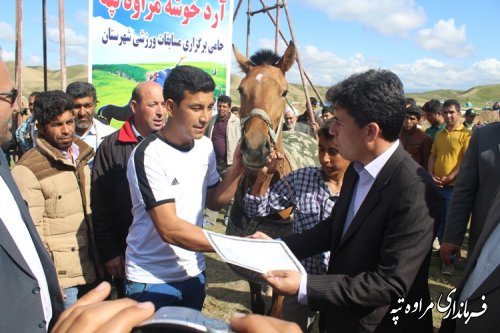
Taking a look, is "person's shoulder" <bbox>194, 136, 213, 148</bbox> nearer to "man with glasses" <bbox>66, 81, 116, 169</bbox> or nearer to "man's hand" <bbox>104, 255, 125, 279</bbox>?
"man's hand" <bbox>104, 255, 125, 279</bbox>

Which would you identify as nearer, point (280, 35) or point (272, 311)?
point (272, 311)

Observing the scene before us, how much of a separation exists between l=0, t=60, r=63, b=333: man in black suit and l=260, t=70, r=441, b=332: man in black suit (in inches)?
33.2

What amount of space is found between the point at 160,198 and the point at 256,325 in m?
1.30

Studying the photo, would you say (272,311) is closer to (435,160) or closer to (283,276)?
(283,276)

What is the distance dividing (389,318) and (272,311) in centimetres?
161

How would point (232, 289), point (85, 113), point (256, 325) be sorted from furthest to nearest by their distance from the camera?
point (232, 289)
point (85, 113)
point (256, 325)

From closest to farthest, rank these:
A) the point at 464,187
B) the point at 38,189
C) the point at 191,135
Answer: the point at 191,135 → the point at 38,189 → the point at 464,187

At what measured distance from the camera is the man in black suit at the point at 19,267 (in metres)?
1.11

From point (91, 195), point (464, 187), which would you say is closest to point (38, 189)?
point (91, 195)

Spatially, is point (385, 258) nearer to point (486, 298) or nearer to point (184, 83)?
point (486, 298)

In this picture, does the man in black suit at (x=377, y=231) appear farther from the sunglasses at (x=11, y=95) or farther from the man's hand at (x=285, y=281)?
the sunglasses at (x=11, y=95)

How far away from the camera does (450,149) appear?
207 inches

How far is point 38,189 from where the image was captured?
87.3 inches

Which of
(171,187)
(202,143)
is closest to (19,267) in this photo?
(171,187)
